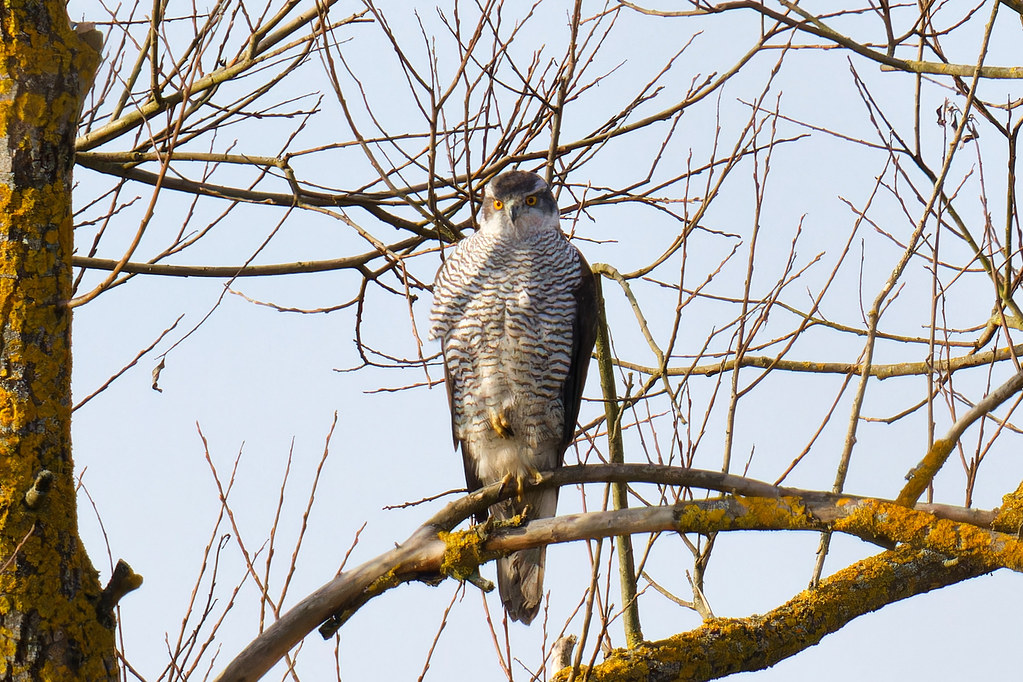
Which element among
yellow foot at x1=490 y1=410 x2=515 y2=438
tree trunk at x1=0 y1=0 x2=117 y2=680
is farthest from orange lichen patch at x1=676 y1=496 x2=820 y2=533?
tree trunk at x1=0 y1=0 x2=117 y2=680

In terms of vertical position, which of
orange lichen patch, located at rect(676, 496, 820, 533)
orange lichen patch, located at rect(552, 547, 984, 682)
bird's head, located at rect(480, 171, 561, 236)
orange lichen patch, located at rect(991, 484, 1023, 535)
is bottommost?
orange lichen patch, located at rect(552, 547, 984, 682)

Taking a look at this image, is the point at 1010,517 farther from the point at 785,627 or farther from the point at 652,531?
the point at 652,531

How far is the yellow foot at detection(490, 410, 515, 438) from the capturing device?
A: 460 centimetres


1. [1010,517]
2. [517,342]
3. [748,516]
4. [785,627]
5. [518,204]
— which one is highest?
[518,204]

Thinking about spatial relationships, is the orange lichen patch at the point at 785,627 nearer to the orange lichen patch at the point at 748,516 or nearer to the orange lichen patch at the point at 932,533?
the orange lichen patch at the point at 932,533

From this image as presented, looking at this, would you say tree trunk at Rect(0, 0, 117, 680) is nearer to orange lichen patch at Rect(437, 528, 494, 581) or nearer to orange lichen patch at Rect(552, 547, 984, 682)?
orange lichen patch at Rect(437, 528, 494, 581)

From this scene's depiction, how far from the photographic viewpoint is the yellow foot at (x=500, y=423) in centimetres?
460

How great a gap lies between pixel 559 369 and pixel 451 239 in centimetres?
77

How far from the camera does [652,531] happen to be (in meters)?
3.15

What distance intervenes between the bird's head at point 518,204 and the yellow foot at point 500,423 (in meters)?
0.83

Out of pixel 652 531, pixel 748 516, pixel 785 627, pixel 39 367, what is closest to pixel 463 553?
pixel 652 531

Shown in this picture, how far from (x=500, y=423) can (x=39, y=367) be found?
7.12 feet

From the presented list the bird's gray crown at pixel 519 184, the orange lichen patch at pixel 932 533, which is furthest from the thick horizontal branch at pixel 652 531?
the bird's gray crown at pixel 519 184

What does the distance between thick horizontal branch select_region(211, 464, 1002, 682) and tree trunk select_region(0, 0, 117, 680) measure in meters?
0.47
